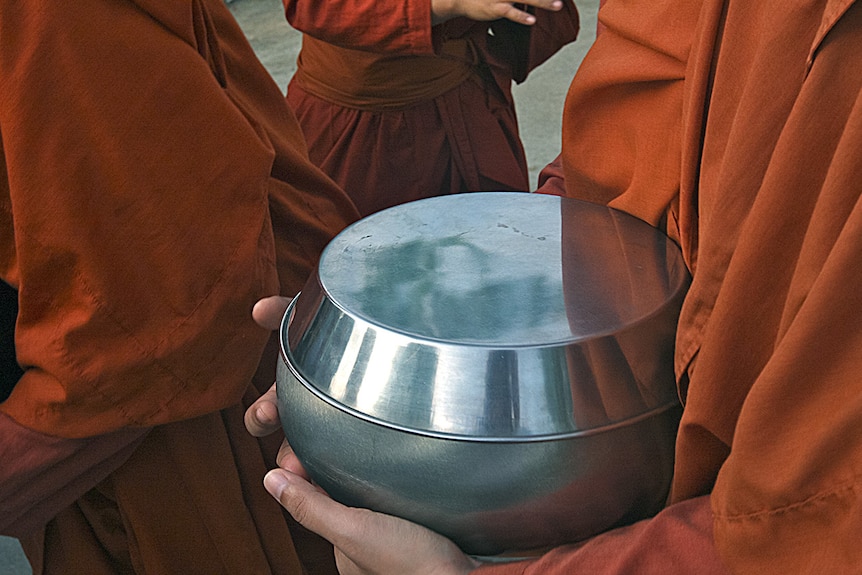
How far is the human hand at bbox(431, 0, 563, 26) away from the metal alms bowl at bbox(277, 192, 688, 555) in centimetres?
90

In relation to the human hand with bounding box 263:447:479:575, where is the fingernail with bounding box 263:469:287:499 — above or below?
below

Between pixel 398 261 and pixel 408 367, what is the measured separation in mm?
115

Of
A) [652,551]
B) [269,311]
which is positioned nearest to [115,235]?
[269,311]

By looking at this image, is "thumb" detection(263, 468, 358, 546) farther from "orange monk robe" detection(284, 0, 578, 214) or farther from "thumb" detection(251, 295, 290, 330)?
"orange monk robe" detection(284, 0, 578, 214)

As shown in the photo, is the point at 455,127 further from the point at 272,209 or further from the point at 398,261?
the point at 398,261

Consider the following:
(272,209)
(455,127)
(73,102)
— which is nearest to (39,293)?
(73,102)

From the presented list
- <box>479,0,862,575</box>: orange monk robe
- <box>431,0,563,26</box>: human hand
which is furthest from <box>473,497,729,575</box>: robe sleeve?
<box>431,0,563,26</box>: human hand

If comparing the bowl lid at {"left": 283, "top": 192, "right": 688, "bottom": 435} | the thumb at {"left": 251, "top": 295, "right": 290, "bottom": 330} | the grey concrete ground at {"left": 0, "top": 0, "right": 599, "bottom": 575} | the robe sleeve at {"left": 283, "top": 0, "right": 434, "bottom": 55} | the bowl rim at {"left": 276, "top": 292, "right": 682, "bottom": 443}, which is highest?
the bowl lid at {"left": 283, "top": 192, "right": 688, "bottom": 435}

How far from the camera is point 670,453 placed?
0.60 meters

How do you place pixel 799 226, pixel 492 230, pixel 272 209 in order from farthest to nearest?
pixel 272 209
pixel 492 230
pixel 799 226

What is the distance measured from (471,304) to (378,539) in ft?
0.60

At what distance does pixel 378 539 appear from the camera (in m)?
0.63

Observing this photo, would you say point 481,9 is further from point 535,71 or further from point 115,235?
point 535,71

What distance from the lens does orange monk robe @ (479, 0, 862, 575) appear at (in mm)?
431
